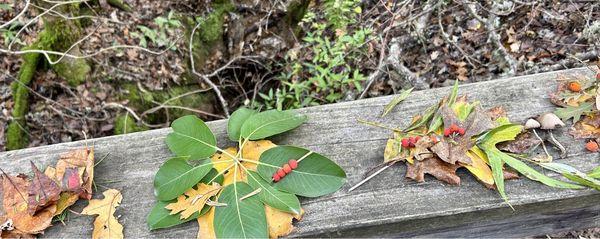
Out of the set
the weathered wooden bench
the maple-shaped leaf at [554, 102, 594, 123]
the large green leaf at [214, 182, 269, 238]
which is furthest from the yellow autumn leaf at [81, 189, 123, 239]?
the maple-shaped leaf at [554, 102, 594, 123]

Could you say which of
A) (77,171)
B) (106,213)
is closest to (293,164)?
(106,213)

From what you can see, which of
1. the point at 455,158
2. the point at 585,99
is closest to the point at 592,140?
the point at 585,99

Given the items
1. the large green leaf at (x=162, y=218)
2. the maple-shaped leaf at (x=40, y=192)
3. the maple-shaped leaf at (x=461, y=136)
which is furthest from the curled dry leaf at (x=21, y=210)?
the maple-shaped leaf at (x=461, y=136)

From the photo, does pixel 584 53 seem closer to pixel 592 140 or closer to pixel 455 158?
pixel 592 140

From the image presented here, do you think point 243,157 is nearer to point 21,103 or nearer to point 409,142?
point 409,142

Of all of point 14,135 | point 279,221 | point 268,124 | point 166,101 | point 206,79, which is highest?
point 268,124

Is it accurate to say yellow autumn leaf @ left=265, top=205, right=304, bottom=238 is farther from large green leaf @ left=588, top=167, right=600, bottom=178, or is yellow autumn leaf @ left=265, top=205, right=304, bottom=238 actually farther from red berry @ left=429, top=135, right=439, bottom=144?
large green leaf @ left=588, top=167, right=600, bottom=178
